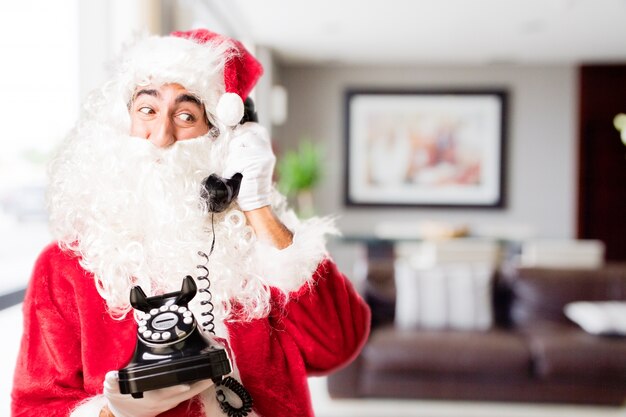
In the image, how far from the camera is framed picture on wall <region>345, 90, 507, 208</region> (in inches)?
266

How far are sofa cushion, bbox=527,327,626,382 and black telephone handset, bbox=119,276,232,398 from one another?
2842mm

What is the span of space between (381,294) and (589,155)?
433cm

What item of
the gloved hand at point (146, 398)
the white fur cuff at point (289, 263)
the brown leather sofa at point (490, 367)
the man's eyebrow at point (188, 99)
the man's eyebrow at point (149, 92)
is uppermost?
the man's eyebrow at point (149, 92)

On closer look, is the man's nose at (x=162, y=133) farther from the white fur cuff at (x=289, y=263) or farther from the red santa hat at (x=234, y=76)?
the white fur cuff at (x=289, y=263)

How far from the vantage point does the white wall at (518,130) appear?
22.1 feet

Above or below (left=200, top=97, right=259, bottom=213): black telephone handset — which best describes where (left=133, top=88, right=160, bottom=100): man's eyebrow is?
above

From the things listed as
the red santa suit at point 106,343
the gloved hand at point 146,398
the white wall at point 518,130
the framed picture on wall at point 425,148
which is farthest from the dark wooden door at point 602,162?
the gloved hand at point 146,398

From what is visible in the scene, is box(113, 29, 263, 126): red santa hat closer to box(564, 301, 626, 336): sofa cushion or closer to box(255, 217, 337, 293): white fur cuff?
box(255, 217, 337, 293): white fur cuff

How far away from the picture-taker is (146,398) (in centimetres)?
88

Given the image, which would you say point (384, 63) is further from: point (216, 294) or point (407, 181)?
point (216, 294)

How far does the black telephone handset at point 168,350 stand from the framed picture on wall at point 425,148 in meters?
5.97

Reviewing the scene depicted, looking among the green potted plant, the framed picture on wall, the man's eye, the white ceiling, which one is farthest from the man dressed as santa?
the framed picture on wall

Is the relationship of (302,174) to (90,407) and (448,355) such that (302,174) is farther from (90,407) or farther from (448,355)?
(90,407)

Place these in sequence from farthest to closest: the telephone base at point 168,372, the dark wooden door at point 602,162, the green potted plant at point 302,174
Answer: the dark wooden door at point 602,162
the green potted plant at point 302,174
the telephone base at point 168,372
